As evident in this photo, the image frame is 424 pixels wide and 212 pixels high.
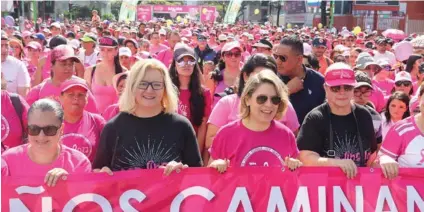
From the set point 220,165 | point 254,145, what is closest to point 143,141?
point 220,165

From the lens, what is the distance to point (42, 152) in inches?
139

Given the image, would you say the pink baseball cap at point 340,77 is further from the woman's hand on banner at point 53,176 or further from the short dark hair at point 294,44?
the woman's hand on banner at point 53,176

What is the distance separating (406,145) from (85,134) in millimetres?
2279

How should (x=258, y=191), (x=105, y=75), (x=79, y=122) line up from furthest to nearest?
(x=105, y=75), (x=79, y=122), (x=258, y=191)

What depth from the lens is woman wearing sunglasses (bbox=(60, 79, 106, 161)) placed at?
164 inches

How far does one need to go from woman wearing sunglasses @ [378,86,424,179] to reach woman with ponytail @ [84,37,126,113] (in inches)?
126

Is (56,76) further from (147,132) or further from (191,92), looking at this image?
(147,132)

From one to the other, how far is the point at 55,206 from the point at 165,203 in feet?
2.30

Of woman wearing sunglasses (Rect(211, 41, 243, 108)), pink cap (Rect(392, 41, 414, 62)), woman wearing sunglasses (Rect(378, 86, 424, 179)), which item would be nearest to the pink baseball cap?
woman wearing sunglasses (Rect(378, 86, 424, 179))

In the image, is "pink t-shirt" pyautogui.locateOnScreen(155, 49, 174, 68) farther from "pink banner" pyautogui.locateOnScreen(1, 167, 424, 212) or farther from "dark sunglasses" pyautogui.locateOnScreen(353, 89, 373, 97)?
"pink banner" pyautogui.locateOnScreen(1, 167, 424, 212)

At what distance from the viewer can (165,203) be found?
3.72 meters

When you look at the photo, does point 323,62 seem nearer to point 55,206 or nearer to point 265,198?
point 265,198

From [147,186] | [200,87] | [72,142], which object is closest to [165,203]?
[147,186]

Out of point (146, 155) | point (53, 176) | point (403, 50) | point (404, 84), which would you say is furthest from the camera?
point (403, 50)
